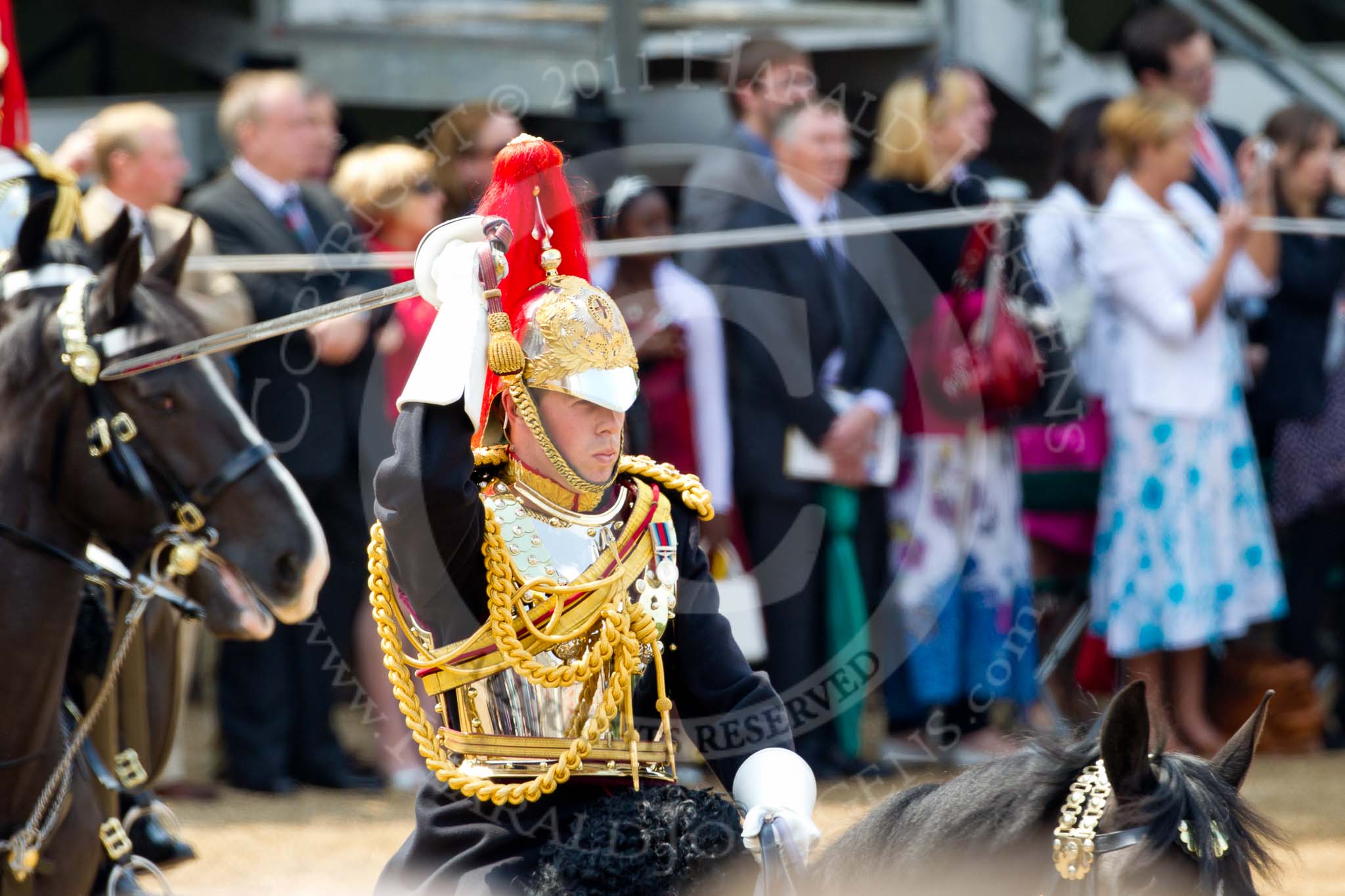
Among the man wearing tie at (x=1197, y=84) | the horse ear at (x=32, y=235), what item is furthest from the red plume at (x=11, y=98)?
the man wearing tie at (x=1197, y=84)

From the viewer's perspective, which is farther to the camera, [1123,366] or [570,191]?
[1123,366]

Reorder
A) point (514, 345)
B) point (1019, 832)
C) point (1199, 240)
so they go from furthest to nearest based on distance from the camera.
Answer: point (1199, 240), point (514, 345), point (1019, 832)

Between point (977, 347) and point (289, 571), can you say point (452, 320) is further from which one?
point (977, 347)

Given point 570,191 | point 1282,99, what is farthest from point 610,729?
point 1282,99

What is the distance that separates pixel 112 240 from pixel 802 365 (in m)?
2.51

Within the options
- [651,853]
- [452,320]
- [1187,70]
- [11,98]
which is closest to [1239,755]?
[651,853]

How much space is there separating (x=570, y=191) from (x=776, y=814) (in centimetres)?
91

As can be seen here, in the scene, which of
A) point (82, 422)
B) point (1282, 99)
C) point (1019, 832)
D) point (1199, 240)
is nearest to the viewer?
point (1019, 832)

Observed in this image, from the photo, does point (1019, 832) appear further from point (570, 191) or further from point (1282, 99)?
point (1282, 99)

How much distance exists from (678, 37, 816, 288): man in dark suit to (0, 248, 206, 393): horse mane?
236 centimetres

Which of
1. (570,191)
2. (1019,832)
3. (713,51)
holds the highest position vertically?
(713,51)

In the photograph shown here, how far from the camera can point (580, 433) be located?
8.39 ft

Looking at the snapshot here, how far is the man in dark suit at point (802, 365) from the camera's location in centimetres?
561

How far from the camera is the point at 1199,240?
6.20 metres
